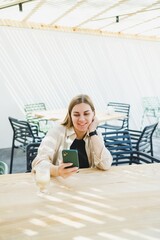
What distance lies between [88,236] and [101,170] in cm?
74

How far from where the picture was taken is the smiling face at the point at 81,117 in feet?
6.48

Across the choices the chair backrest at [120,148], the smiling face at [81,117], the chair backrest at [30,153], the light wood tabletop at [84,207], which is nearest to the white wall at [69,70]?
the chair backrest at [120,148]

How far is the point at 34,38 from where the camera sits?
530 centimetres

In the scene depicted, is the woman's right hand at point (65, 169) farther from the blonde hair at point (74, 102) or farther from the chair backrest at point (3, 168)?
the blonde hair at point (74, 102)

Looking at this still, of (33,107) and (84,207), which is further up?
(33,107)

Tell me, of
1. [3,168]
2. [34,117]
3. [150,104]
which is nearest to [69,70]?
[34,117]

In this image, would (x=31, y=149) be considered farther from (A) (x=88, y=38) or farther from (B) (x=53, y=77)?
(A) (x=88, y=38)

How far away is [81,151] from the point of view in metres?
2.01

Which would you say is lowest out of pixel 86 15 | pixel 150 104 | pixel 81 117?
pixel 81 117

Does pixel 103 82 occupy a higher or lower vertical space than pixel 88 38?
lower

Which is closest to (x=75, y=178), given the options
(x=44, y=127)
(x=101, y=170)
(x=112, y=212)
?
(x=101, y=170)

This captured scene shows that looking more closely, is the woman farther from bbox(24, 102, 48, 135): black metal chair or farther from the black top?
bbox(24, 102, 48, 135): black metal chair

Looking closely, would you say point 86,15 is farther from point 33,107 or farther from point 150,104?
point 150,104

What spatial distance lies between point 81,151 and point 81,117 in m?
0.25
